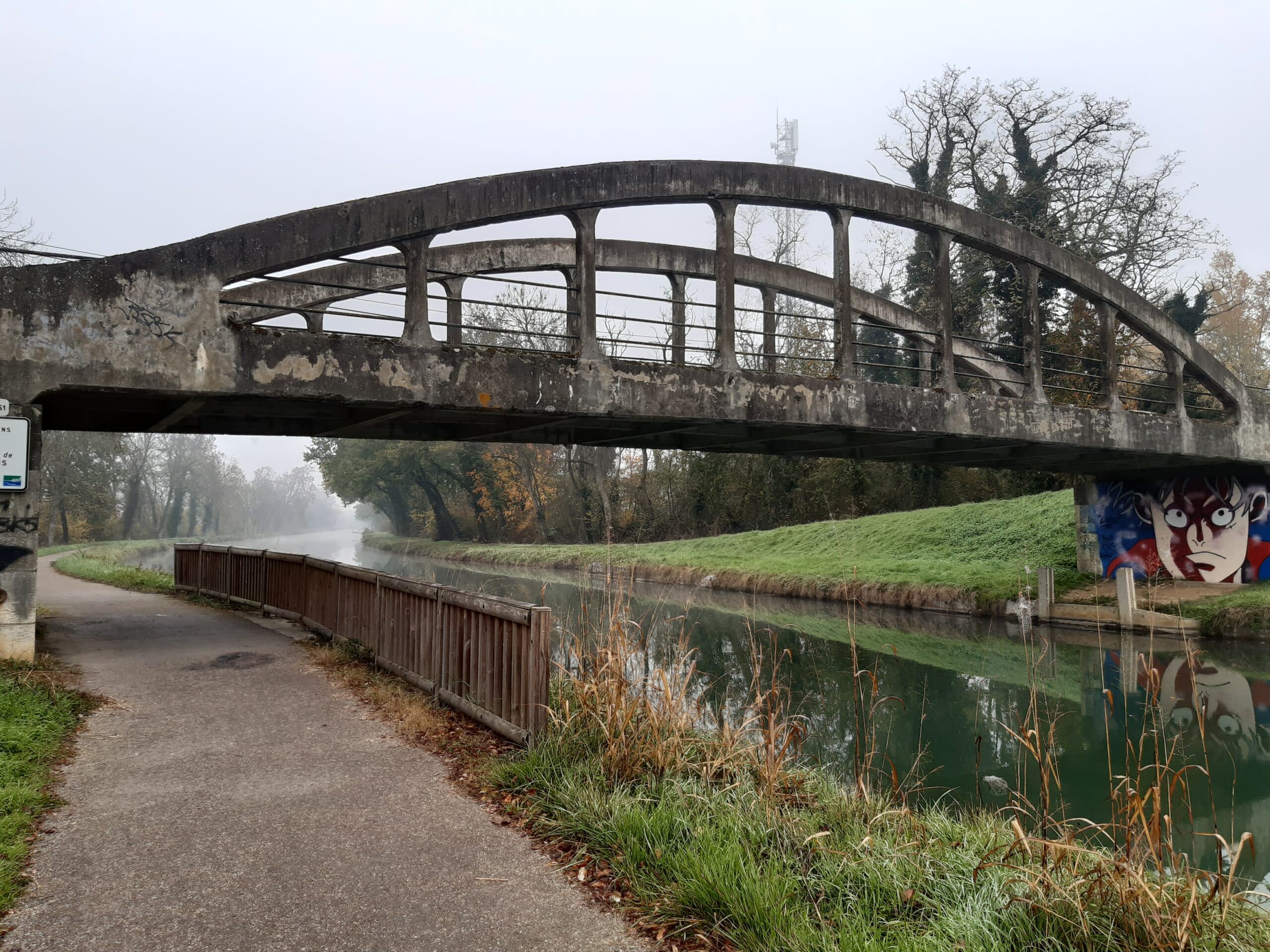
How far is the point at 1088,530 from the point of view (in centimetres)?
1945

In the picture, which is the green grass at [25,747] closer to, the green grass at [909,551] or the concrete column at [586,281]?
the concrete column at [586,281]

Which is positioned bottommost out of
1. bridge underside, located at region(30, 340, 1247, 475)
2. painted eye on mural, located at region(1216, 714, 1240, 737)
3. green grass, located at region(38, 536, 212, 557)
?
green grass, located at region(38, 536, 212, 557)

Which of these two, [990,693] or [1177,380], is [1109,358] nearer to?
[1177,380]

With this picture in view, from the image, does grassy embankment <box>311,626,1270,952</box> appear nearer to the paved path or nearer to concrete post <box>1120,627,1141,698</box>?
the paved path

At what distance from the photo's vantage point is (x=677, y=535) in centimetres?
3938

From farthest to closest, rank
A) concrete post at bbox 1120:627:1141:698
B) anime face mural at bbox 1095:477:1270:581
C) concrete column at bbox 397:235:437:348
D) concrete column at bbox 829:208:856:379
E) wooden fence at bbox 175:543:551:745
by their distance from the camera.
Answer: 1. anime face mural at bbox 1095:477:1270:581
2. concrete post at bbox 1120:627:1141:698
3. concrete column at bbox 829:208:856:379
4. concrete column at bbox 397:235:437:348
5. wooden fence at bbox 175:543:551:745

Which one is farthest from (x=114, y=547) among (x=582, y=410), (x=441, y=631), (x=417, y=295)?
(x=441, y=631)

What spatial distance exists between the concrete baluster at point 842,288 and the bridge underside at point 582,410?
59cm

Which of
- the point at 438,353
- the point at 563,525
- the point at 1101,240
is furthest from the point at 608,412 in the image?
the point at 563,525

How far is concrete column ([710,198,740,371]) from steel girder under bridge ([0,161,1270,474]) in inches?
1.4

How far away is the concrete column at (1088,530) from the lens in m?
19.2

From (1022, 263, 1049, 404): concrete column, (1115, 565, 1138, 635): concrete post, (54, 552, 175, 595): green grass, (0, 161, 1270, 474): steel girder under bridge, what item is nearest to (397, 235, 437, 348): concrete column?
(0, 161, 1270, 474): steel girder under bridge

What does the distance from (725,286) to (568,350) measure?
2491 mm

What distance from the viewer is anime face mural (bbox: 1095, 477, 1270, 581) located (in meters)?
17.3
